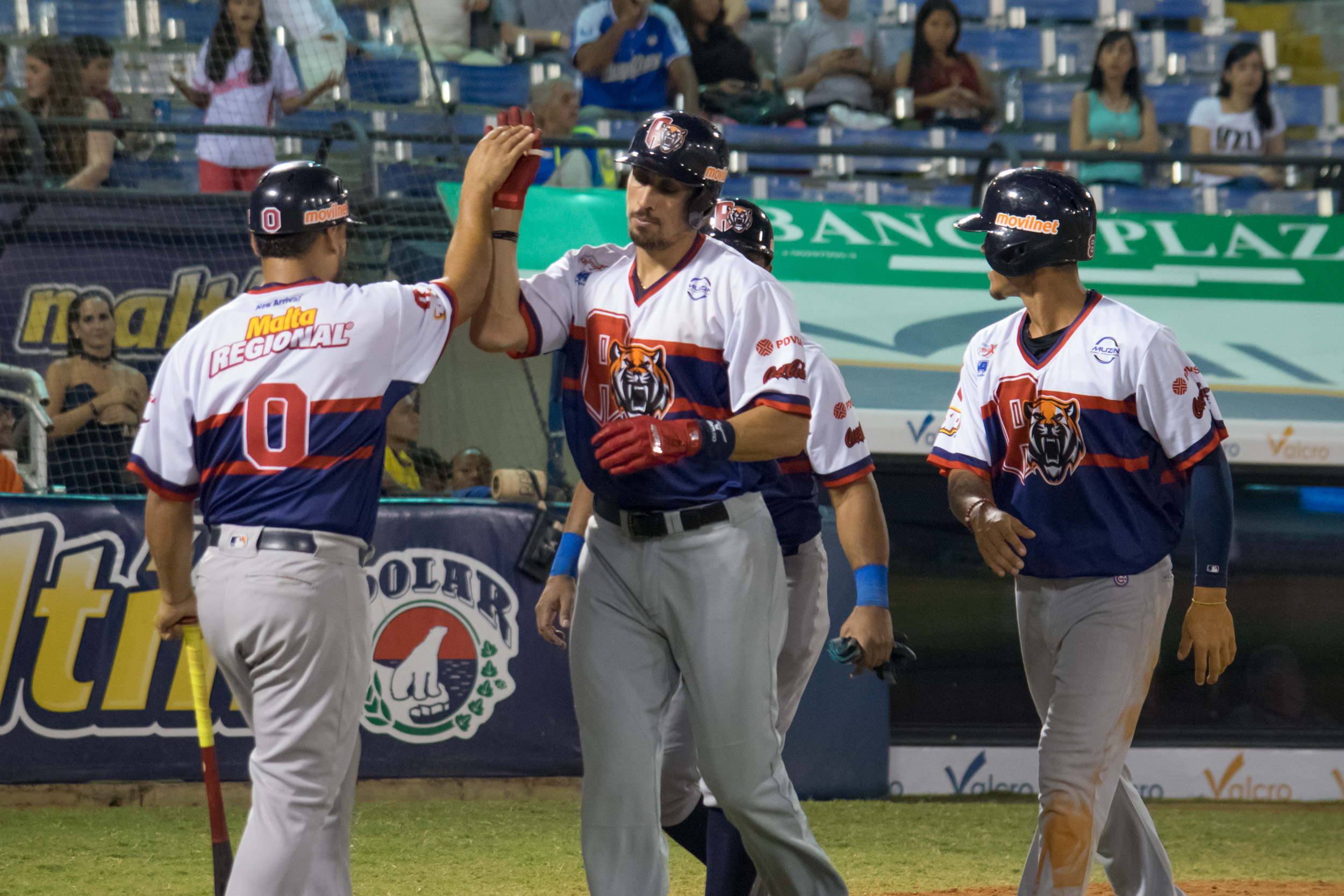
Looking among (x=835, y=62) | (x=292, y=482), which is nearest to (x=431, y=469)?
(x=292, y=482)

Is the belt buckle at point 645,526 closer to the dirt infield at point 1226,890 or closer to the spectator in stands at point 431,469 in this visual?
the dirt infield at point 1226,890

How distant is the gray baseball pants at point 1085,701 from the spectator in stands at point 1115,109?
6.36 m

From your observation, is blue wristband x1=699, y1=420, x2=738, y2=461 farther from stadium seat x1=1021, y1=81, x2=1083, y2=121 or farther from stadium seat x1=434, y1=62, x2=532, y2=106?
stadium seat x1=1021, y1=81, x2=1083, y2=121

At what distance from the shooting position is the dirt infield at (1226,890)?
459cm

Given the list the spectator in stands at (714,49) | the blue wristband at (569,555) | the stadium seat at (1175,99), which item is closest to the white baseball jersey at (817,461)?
the blue wristband at (569,555)

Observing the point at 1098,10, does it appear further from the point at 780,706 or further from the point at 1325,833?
the point at 780,706

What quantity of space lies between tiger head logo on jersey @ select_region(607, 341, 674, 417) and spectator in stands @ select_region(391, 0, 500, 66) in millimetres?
6444

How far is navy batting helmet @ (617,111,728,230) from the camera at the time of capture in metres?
3.10

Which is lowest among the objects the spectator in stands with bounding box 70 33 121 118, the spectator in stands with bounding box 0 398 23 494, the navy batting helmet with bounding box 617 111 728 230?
the spectator in stands with bounding box 0 398 23 494

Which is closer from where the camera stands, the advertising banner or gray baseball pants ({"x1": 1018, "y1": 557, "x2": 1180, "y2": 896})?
gray baseball pants ({"x1": 1018, "y1": 557, "x2": 1180, "y2": 896})

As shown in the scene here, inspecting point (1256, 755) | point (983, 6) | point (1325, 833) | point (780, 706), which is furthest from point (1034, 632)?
point (983, 6)

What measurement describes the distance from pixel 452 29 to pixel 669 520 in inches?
275

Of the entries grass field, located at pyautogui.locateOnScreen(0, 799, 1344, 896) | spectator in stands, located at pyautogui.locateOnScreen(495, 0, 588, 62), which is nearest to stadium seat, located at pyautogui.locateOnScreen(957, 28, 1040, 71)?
spectator in stands, located at pyautogui.locateOnScreen(495, 0, 588, 62)

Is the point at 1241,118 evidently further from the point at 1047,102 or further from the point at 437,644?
the point at 437,644
